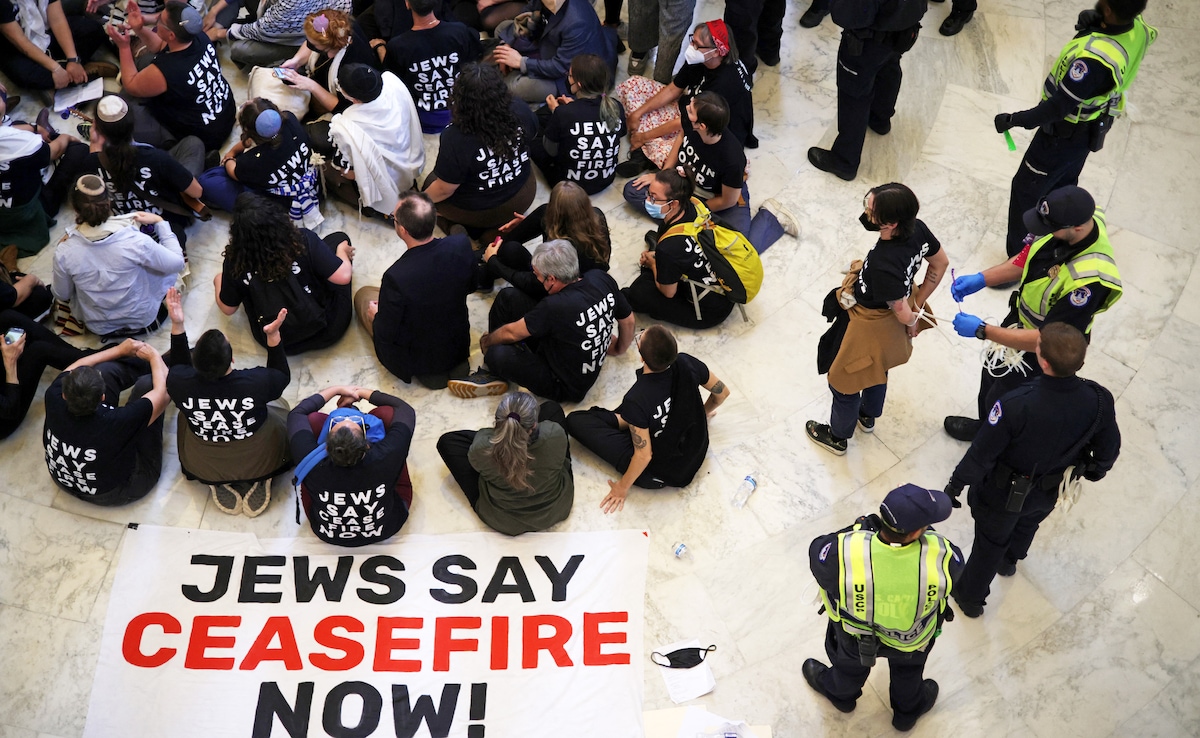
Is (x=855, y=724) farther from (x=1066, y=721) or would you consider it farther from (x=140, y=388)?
(x=140, y=388)

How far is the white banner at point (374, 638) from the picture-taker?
4.56 metres

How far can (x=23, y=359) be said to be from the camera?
519 cm

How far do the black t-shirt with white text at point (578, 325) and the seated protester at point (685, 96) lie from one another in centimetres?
139

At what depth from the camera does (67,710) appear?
15.0 ft

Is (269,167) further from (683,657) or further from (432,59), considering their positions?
(683,657)

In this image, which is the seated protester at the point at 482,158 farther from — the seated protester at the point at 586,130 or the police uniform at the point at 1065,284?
the police uniform at the point at 1065,284

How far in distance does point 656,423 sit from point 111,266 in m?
2.81

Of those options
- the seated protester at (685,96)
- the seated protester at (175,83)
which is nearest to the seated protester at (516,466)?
the seated protester at (685,96)

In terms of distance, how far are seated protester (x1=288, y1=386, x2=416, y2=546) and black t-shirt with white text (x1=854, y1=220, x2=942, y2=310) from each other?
2.15 m

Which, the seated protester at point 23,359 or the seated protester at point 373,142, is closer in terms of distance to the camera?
the seated protester at point 23,359

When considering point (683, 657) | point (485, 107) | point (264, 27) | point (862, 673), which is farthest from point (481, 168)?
point (862, 673)

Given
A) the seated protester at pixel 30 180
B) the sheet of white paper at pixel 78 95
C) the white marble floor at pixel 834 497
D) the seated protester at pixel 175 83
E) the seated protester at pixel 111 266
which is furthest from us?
the sheet of white paper at pixel 78 95

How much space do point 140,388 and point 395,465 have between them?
1395 mm

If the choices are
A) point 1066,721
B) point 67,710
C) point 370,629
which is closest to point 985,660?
point 1066,721
